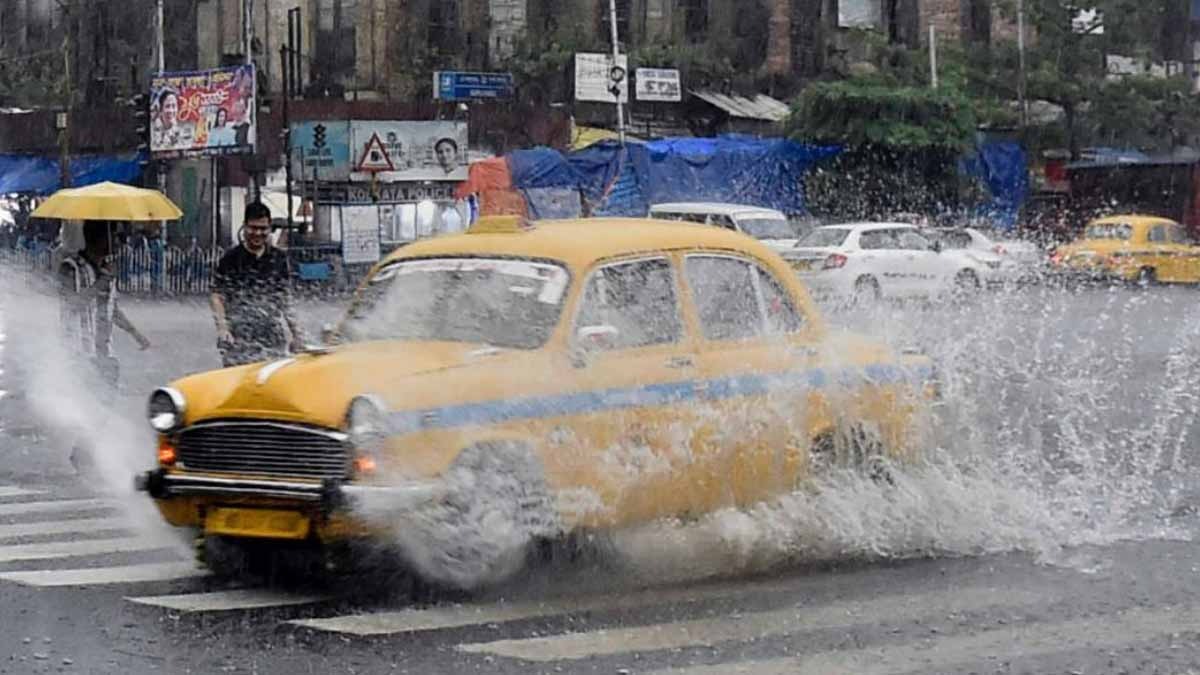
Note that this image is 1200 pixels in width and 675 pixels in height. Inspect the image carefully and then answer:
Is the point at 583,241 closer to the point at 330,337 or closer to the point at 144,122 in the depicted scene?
the point at 330,337

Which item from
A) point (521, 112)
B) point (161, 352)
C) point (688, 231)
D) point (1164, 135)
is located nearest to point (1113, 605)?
point (688, 231)

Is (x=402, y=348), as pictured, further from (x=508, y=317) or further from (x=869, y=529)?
(x=869, y=529)

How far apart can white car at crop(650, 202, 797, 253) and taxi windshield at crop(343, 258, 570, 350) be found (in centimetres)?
2264

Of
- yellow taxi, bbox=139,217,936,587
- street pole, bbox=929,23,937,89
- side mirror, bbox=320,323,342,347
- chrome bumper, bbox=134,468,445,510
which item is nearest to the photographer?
chrome bumper, bbox=134,468,445,510

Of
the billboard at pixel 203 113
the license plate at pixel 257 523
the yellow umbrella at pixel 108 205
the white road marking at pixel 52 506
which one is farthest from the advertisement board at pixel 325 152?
the license plate at pixel 257 523

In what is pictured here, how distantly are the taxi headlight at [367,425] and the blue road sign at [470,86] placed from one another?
113 feet

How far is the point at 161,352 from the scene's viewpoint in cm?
2347

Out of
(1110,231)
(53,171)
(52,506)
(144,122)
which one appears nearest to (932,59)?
(1110,231)

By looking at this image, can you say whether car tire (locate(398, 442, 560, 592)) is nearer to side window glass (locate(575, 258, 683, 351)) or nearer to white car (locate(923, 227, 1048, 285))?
side window glass (locate(575, 258, 683, 351))

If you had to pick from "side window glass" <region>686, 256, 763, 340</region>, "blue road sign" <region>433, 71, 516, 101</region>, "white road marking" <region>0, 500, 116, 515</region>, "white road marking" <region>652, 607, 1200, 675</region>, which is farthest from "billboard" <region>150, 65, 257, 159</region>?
"white road marking" <region>652, 607, 1200, 675</region>

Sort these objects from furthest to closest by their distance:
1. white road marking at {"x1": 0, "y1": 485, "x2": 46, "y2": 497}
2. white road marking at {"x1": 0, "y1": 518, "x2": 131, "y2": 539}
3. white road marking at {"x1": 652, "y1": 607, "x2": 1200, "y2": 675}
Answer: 1. white road marking at {"x1": 0, "y1": 485, "x2": 46, "y2": 497}
2. white road marking at {"x1": 0, "y1": 518, "x2": 131, "y2": 539}
3. white road marking at {"x1": 652, "y1": 607, "x2": 1200, "y2": 675}

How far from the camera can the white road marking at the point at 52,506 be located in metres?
11.7

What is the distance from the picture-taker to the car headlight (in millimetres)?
8656

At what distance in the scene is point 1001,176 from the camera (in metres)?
45.3
